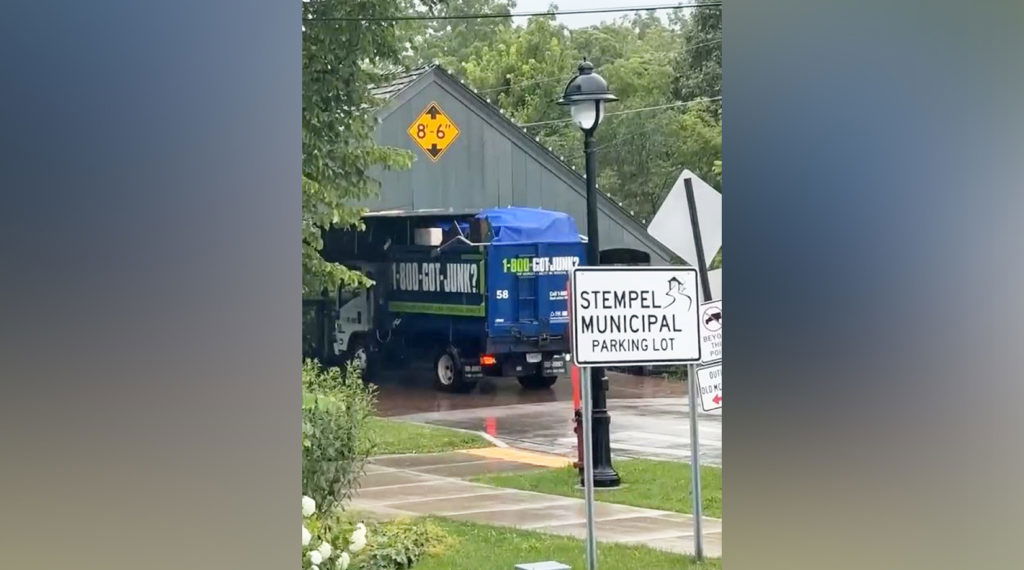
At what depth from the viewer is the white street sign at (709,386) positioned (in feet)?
28.0

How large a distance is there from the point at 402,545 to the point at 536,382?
43.4 feet

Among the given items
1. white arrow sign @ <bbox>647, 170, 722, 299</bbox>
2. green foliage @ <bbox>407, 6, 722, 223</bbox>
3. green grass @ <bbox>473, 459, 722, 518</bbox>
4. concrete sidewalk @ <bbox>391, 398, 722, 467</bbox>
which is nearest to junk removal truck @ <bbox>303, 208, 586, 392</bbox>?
concrete sidewalk @ <bbox>391, 398, 722, 467</bbox>

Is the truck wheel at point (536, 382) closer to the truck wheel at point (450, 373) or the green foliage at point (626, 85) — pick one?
the truck wheel at point (450, 373)

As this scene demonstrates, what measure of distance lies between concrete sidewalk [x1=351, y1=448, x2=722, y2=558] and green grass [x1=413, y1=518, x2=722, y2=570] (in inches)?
12.7

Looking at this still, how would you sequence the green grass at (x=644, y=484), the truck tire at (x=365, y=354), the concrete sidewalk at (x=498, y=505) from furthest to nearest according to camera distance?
1. the truck tire at (x=365, y=354)
2. the green grass at (x=644, y=484)
3. the concrete sidewalk at (x=498, y=505)

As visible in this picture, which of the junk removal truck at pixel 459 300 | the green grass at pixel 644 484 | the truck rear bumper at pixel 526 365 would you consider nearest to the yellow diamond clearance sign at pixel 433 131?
the junk removal truck at pixel 459 300

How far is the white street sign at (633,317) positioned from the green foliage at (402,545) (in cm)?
157

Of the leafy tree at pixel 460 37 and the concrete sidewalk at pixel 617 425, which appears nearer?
the concrete sidewalk at pixel 617 425

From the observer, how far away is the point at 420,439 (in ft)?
49.1

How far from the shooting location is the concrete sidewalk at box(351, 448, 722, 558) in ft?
31.3

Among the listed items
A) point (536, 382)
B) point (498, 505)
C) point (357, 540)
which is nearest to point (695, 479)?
point (357, 540)

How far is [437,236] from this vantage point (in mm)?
21656
